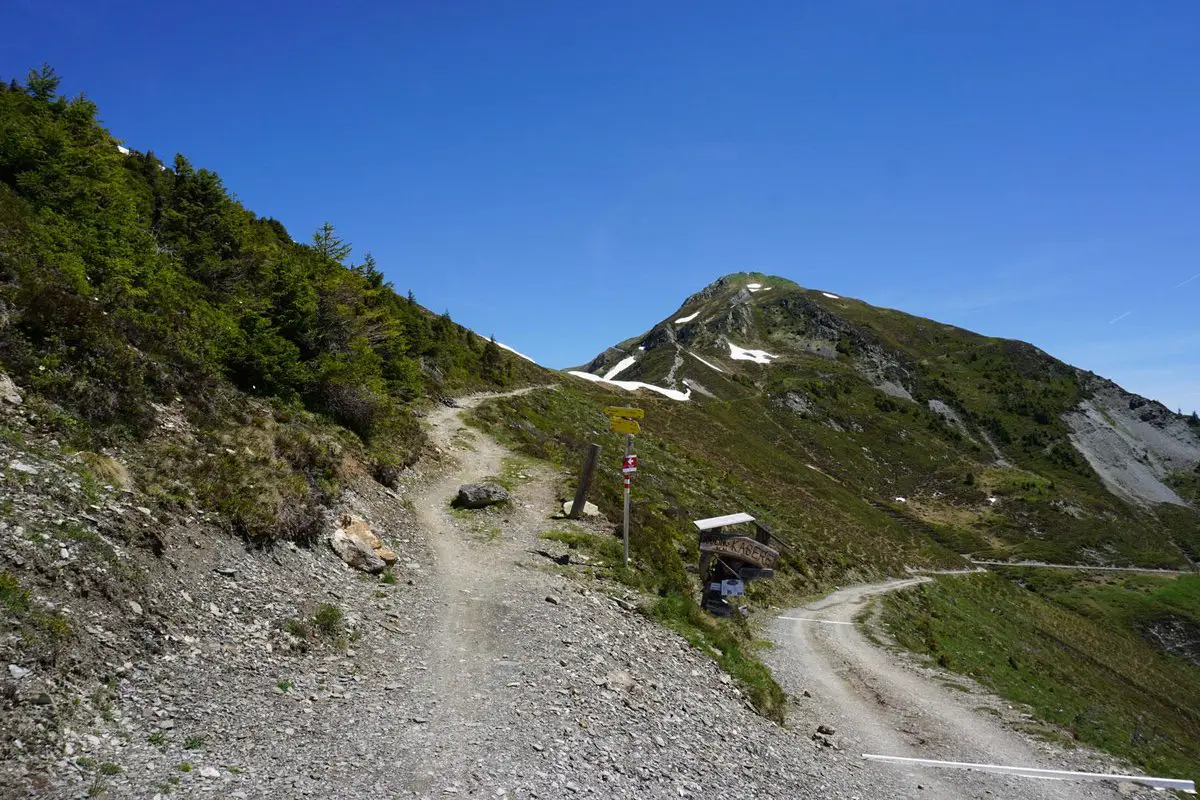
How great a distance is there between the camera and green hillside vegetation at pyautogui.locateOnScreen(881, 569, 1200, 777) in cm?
1862

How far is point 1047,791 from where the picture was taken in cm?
1238

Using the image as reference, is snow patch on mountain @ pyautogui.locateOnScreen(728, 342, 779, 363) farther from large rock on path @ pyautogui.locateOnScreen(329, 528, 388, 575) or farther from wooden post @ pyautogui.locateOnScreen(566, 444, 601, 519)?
large rock on path @ pyautogui.locateOnScreen(329, 528, 388, 575)

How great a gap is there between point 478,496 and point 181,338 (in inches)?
371

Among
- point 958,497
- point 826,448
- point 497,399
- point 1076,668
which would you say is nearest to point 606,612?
point 497,399

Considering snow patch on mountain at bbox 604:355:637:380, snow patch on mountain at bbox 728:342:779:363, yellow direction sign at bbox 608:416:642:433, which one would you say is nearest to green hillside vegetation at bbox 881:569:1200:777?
yellow direction sign at bbox 608:416:642:433

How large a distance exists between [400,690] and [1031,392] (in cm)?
19755

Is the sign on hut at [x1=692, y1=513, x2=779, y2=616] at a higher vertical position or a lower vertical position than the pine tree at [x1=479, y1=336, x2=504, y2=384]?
lower

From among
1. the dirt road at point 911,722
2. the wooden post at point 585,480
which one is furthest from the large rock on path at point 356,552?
the dirt road at point 911,722

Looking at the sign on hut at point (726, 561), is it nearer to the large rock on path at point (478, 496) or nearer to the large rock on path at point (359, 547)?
the large rock on path at point (478, 496)

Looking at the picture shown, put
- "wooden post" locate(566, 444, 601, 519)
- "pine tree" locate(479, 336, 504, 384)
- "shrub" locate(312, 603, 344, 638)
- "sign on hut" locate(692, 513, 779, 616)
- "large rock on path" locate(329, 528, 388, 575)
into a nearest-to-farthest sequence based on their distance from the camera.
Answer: "shrub" locate(312, 603, 344, 638) → "large rock on path" locate(329, 528, 388, 575) → "sign on hut" locate(692, 513, 779, 616) → "wooden post" locate(566, 444, 601, 519) → "pine tree" locate(479, 336, 504, 384)

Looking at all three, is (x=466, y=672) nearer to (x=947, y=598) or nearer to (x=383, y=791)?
(x=383, y=791)

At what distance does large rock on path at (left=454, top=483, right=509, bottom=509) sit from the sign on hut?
7175mm

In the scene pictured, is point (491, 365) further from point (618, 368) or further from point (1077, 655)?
point (618, 368)

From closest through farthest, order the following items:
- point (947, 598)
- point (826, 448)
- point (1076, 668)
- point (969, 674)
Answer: point (969, 674), point (1076, 668), point (947, 598), point (826, 448)
